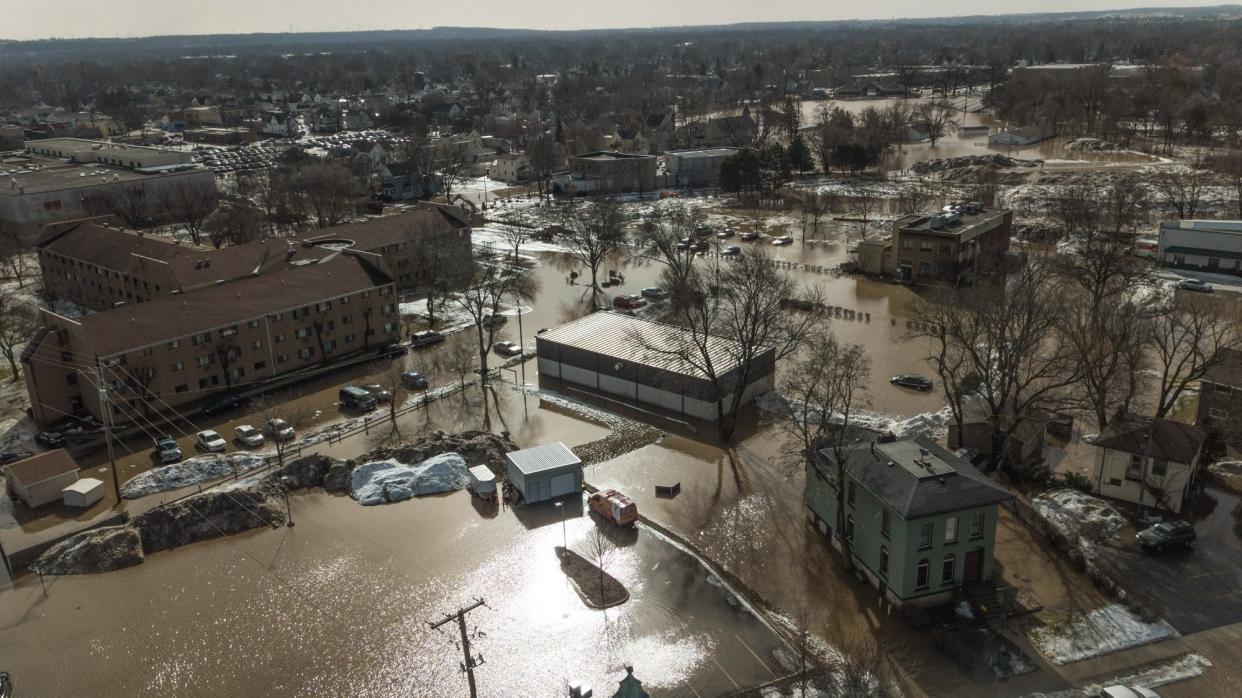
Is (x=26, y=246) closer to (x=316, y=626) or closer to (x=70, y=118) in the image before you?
(x=316, y=626)

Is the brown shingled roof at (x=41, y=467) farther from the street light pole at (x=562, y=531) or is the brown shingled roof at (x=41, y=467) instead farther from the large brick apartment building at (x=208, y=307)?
the street light pole at (x=562, y=531)

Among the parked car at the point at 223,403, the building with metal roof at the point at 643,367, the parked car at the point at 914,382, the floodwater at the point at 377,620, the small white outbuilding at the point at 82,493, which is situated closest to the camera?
the floodwater at the point at 377,620

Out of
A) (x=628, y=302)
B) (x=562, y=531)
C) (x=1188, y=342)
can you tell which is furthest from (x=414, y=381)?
(x=1188, y=342)

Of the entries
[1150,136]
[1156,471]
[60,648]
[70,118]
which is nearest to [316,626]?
[60,648]

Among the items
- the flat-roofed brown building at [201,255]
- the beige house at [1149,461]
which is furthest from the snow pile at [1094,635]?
the flat-roofed brown building at [201,255]

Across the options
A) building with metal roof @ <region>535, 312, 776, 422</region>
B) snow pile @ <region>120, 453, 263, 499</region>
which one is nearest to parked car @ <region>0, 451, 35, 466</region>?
snow pile @ <region>120, 453, 263, 499</region>

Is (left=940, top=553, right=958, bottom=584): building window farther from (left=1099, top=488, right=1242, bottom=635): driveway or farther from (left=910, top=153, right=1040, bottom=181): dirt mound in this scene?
(left=910, top=153, right=1040, bottom=181): dirt mound
